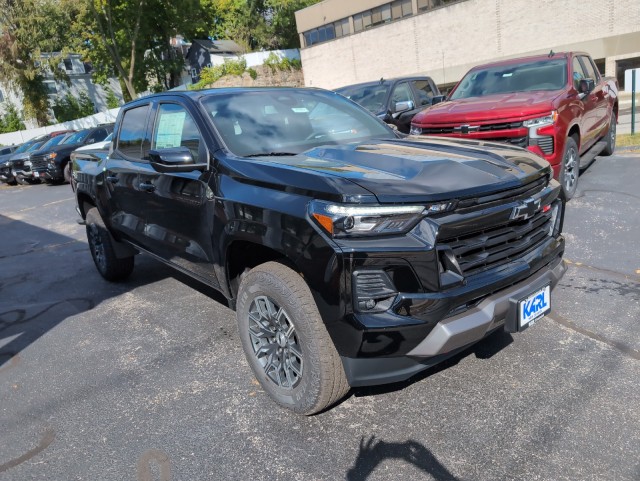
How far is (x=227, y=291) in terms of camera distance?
3.45 meters

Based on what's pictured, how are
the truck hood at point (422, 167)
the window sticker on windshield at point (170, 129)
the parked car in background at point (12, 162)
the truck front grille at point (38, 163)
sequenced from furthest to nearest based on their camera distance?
the parked car in background at point (12, 162) < the truck front grille at point (38, 163) < the window sticker on windshield at point (170, 129) < the truck hood at point (422, 167)

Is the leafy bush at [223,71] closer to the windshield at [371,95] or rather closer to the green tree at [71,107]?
the green tree at [71,107]

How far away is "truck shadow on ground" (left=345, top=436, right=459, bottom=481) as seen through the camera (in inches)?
97.5

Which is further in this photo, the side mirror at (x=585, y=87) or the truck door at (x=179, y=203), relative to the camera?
the side mirror at (x=585, y=87)

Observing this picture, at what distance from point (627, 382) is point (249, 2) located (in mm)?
58708

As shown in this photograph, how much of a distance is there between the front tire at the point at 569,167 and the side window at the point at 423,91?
4375mm

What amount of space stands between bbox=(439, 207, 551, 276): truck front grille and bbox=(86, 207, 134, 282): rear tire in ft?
13.0

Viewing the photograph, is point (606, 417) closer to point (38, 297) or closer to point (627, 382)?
point (627, 382)

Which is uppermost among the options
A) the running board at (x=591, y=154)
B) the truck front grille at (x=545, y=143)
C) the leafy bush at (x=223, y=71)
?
the leafy bush at (x=223, y=71)

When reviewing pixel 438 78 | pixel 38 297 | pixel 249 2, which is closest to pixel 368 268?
pixel 38 297

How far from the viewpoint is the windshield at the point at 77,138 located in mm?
17234

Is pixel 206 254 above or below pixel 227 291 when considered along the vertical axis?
above

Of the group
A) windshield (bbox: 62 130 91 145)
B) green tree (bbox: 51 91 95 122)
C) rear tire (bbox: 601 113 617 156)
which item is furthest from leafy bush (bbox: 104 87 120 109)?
rear tire (bbox: 601 113 617 156)

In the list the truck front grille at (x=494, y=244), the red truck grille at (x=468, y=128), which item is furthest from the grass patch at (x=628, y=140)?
the truck front grille at (x=494, y=244)
